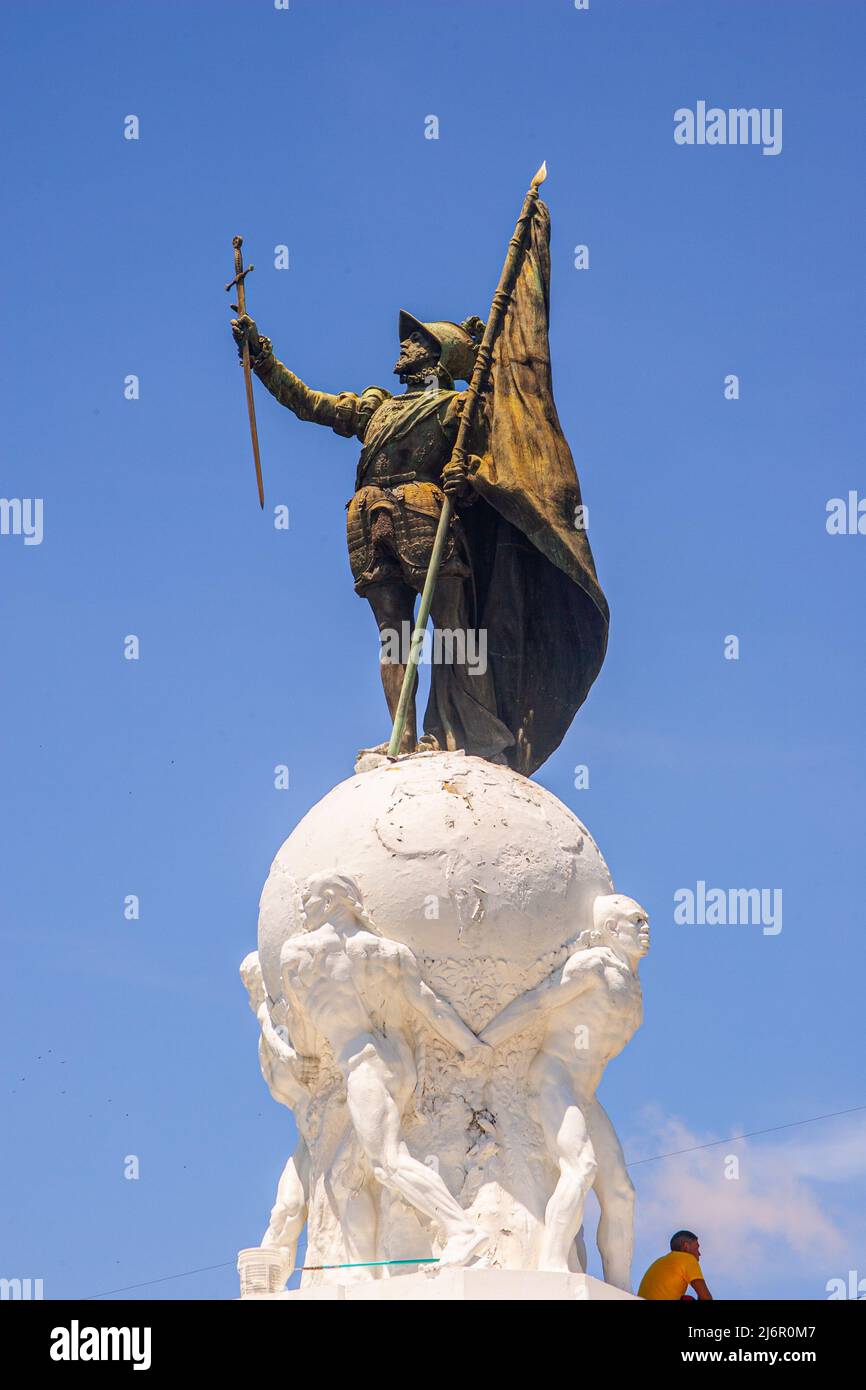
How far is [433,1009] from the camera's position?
1788 cm

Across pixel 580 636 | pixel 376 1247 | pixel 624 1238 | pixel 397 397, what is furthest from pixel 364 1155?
pixel 397 397

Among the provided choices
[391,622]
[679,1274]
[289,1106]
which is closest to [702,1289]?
[679,1274]

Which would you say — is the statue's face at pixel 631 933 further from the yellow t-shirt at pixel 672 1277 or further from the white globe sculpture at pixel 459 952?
the yellow t-shirt at pixel 672 1277

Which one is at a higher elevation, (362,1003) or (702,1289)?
(362,1003)

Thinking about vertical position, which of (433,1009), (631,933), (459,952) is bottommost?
(433,1009)

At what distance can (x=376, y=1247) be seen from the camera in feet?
58.0

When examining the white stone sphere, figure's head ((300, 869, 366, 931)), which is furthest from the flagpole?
figure's head ((300, 869, 366, 931))

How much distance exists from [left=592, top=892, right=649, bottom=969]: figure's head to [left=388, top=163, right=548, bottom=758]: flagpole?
2.01 m

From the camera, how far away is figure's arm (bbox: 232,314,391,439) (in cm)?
2050

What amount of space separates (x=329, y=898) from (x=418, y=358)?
4.61m

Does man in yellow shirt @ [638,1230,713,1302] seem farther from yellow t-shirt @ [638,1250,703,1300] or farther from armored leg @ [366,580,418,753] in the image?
armored leg @ [366,580,418,753]

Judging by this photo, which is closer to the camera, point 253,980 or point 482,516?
point 253,980

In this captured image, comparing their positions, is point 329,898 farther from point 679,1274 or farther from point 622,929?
point 679,1274

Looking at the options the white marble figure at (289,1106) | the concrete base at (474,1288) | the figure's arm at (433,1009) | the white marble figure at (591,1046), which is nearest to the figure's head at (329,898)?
the figure's arm at (433,1009)
